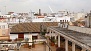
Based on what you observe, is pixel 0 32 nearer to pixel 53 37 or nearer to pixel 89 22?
pixel 53 37

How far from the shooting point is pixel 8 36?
26844 millimetres

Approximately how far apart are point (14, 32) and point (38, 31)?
10.4 ft

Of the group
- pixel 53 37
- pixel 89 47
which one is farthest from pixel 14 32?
pixel 89 47

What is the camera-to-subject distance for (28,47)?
20.6 m

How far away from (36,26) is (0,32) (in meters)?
5.02

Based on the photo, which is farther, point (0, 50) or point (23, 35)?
point (23, 35)

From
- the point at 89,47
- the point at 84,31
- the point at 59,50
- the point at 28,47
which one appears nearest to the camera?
the point at 89,47

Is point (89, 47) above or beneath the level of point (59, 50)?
above

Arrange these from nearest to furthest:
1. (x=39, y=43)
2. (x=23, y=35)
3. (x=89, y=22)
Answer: (x=89, y=22), (x=39, y=43), (x=23, y=35)

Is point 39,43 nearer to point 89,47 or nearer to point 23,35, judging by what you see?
point 23,35

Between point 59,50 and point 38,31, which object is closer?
point 59,50

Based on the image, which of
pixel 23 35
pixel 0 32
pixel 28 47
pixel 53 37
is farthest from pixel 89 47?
pixel 0 32

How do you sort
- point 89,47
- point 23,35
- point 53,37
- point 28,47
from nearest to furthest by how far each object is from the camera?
1. point 89,47
2. point 28,47
3. point 53,37
4. point 23,35

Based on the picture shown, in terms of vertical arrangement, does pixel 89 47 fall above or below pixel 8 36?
above
